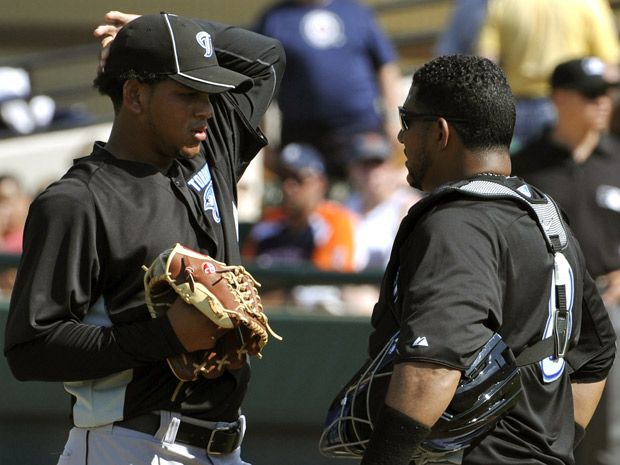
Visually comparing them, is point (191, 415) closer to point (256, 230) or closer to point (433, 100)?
point (433, 100)

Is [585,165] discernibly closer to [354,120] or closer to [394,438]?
[354,120]

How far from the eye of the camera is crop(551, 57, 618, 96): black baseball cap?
6352 mm

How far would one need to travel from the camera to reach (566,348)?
3.09 metres

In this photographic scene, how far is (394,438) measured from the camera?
2.79 m

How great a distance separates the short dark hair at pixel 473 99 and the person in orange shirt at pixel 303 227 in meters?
3.94

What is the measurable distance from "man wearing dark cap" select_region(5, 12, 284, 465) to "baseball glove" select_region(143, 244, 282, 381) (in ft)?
0.15

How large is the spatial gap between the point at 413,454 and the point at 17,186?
262 inches

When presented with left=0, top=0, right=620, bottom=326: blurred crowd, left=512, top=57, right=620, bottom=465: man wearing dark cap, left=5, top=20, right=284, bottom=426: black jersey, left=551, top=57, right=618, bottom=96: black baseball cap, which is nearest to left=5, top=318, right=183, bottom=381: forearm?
left=5, top=20, right=284, bottom=426: black jersey

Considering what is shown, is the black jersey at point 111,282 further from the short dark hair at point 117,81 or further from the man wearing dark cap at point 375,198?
the man wearing dark cap at point 375,198

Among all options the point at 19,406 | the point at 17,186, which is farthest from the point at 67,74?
the point at 19,406

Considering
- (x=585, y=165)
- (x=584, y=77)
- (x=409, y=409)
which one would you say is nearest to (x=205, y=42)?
(x=409, y=409)

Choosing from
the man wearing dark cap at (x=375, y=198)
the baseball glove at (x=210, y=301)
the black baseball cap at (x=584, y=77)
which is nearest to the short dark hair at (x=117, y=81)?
the baseball glove at (x=210, y=301)

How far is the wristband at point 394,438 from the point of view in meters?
2.78

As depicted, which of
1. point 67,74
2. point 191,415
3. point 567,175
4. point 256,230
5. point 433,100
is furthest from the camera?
point 67,74
